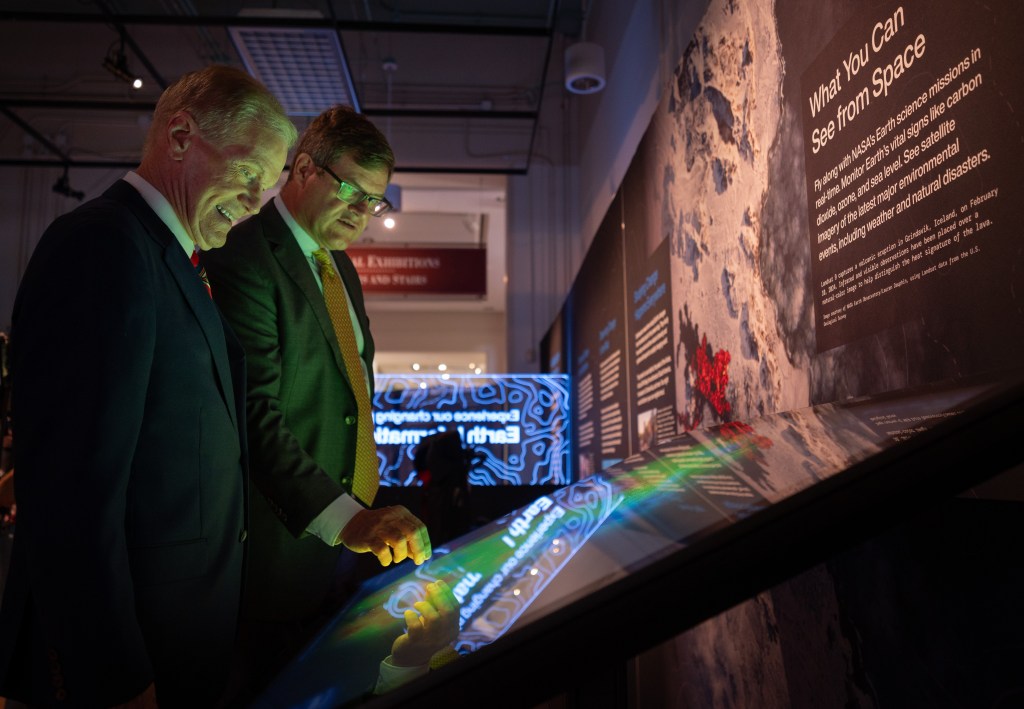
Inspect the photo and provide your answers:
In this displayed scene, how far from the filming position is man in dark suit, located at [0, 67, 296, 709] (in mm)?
799

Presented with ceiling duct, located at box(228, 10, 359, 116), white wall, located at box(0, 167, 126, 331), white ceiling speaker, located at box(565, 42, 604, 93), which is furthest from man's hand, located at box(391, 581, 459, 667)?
white wall, located at box(0, 167, 126, 331)

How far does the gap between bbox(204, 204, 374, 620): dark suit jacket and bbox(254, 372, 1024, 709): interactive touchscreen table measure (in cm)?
55

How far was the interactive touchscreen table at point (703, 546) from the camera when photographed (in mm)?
441

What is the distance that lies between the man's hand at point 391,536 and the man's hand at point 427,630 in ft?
0.77

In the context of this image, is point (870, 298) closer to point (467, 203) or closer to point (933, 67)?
point (933, 67)

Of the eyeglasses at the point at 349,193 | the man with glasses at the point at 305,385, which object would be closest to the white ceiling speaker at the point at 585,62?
the man with glasses at the point at 305,385

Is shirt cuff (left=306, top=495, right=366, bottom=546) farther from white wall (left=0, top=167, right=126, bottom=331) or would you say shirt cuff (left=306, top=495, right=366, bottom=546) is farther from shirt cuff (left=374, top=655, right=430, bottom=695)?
→ white wall (left=0, top=167, right=126, bottom=331)

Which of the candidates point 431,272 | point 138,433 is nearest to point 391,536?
point 138,433

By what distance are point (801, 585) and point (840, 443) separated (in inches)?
41.1

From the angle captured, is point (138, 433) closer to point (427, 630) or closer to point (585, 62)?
point (427, 630)

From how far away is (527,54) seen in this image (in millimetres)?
8125

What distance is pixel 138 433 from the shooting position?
89 centimetres

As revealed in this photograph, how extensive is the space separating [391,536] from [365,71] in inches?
316

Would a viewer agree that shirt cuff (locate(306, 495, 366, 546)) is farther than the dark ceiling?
No
